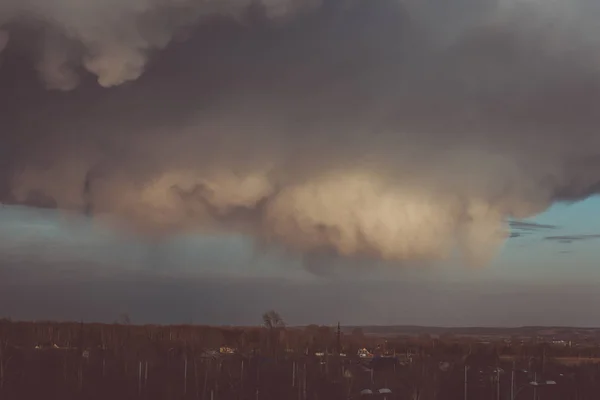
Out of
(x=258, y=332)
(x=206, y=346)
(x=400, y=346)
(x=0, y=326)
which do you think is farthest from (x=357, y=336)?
(x=0, y=326)

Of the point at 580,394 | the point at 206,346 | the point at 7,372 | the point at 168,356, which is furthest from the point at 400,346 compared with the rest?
the point at 7,372

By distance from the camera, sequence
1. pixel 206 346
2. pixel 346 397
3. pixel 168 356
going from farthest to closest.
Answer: pixel 206 346 → pixel 168 356 → pixel 346 397

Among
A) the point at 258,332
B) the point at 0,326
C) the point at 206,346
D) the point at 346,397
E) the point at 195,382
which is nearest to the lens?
the point at 346,397

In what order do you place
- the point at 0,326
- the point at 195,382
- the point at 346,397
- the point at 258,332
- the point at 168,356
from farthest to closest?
the point at 258,332, the point at 0,326, the point at 168,356, the point at 195,382, the point at 346,397

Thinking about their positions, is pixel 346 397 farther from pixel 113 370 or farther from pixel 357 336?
pixel 357 336

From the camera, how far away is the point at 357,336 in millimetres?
148000

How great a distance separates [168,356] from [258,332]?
4970 centimetres

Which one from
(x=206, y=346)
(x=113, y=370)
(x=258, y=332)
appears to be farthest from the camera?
(x=258, y=332)

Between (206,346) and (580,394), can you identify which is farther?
(206,346)

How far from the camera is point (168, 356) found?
274ft

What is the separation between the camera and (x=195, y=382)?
2539 inches

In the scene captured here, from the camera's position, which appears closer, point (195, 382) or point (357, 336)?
point (195, 382)

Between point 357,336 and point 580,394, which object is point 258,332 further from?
point 580,394

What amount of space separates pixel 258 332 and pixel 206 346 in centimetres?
2255
